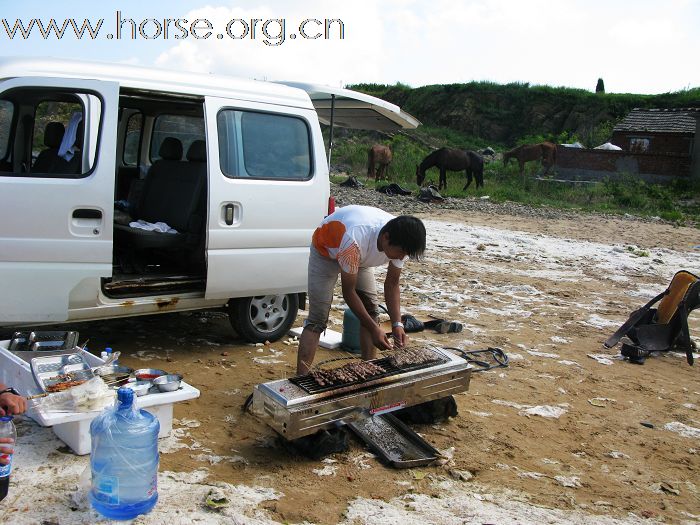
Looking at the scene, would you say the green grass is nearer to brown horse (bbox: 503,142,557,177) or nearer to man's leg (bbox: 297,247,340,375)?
brown horse (bbox: 503,142,557,177)

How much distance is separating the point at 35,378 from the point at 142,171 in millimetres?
3297

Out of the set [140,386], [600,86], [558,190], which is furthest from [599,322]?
[600,86]

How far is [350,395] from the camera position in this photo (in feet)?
13.6

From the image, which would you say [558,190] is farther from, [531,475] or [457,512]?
[457,512]

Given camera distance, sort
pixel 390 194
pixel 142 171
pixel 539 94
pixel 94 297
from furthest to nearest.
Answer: pixel 539 94 → pixel 390 194 → pixel 142 171 → pixel 94 297

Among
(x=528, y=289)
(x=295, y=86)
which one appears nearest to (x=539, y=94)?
(x=528, y=289)

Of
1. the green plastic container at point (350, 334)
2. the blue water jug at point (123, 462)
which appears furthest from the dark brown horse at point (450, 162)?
the blue water jug at point (123, 462)

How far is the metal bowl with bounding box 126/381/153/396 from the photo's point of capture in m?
3.98

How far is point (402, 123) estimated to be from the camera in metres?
7.41

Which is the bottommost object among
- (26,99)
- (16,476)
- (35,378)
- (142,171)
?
(16,476)

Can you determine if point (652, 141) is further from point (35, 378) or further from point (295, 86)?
point (35, 378)

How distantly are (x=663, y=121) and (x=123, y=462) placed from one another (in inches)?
1350

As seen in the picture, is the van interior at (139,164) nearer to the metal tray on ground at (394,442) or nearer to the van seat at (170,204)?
the van seat at (170,204)

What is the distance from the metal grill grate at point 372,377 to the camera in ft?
13.6
